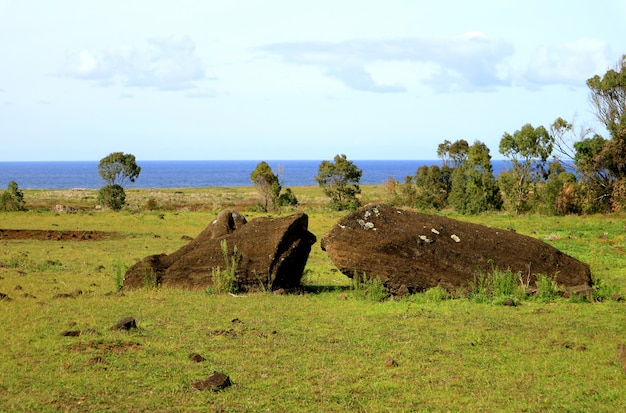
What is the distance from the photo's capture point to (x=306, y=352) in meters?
10.4

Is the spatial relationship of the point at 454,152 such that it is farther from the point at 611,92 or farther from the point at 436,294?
the point at 436,294

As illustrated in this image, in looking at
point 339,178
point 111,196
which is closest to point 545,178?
point 339,178

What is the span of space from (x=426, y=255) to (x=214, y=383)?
8367 mm

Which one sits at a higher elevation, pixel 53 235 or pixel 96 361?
pixel 96 361

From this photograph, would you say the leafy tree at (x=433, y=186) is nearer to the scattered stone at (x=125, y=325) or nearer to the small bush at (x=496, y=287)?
the small bush at (x=496, y=287)

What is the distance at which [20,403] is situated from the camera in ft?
26.3

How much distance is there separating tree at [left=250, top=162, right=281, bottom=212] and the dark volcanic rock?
4574cm

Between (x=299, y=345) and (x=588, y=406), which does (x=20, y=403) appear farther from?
(x=588, y=406)

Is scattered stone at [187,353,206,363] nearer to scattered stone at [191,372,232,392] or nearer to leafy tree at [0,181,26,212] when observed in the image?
scattered stone at [191,372,232,392]

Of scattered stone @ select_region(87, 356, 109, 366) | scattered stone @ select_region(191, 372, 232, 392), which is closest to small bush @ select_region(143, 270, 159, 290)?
scattered stone @ select_region(87, 356, 109, 366)

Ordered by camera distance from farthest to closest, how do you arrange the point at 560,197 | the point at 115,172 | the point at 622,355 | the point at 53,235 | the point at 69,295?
1. the point at 115,172
2. the point at 560,197
3. the point at 53,235
4. the point at 69,295
5. the point at 622,355

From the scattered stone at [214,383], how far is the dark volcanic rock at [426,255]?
7597mm

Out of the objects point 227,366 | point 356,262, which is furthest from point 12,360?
point 356,262

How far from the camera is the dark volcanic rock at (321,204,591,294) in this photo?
15.7 m
